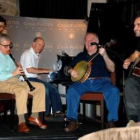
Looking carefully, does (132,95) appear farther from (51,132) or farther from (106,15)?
(106,15)

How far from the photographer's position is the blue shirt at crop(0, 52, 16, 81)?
3.89 metres

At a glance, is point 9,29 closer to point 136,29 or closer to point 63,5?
point 63,5

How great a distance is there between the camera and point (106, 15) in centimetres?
509

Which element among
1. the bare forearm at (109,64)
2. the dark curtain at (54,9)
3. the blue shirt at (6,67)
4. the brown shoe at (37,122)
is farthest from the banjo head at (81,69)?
the dark curtain at (54,9)

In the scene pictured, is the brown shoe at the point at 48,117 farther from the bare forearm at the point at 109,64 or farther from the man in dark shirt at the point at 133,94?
the man in dark shirt at the point at 133,94

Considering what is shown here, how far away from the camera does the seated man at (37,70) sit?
4442mm

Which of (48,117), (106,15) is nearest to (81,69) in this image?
(48,117)

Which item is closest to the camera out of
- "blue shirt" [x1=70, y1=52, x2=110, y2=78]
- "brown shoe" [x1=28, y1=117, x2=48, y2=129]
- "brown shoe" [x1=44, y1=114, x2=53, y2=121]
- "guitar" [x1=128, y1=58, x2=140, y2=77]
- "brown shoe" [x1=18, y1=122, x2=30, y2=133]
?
"guitar" [x1=128, y1=58, x2=140, y2=77]

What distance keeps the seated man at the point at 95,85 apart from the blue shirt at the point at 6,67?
0.65 meters

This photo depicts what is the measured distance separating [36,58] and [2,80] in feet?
2.58

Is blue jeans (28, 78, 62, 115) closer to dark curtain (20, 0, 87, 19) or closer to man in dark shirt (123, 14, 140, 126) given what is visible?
man in dark shirt (123, 14, 140, 126)

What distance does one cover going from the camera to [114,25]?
4.92 m

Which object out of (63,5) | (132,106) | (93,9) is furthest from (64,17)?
(132,106)

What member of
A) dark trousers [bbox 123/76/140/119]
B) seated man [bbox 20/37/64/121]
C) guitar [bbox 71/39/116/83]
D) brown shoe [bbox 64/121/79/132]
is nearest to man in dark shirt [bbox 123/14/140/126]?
dark trousers [bbox 123/76/140/119]
